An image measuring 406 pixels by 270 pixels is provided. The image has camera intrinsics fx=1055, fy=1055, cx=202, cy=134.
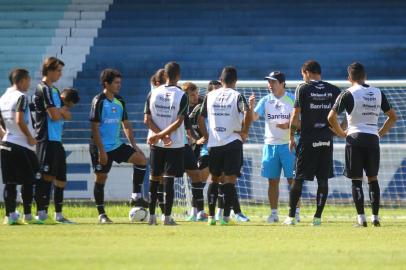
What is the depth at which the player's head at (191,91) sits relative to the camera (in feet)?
50.2

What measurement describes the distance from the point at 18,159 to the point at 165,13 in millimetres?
15278

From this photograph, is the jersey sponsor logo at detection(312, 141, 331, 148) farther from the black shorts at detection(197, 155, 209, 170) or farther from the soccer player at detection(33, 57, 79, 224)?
the soccer player at detection(33, 57, 79, 224)

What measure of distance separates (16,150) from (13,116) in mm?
426

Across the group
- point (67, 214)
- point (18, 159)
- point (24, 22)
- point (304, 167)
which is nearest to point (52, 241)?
point (18, 159)

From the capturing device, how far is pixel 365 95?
12727 millimetres

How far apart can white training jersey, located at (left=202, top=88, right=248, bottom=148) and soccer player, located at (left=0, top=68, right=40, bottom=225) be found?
2261mm

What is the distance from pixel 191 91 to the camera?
15375mm

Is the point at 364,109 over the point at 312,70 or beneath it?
beneath

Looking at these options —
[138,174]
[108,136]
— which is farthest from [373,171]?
[108,136]

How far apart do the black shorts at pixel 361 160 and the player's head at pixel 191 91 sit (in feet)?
10.7

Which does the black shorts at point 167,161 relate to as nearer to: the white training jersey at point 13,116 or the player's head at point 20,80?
the white training jersey at point 13,116

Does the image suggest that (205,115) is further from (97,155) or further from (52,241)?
(52,241)

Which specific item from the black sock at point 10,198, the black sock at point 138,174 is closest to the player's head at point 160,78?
the black sock at point 138,174

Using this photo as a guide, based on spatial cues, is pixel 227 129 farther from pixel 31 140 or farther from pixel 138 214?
pixel 31 140
